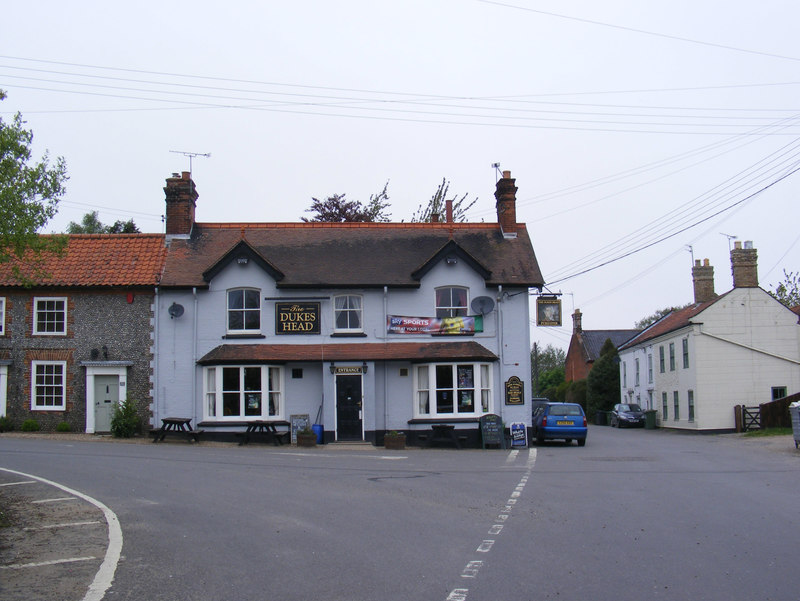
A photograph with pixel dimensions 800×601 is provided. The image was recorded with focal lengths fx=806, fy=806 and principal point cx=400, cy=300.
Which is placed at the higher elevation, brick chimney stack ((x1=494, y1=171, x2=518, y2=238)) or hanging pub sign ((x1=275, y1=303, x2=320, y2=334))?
brick chimney stack ((x1=494, y1=171, x2=518, y2=238))

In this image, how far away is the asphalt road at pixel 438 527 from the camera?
7.63m

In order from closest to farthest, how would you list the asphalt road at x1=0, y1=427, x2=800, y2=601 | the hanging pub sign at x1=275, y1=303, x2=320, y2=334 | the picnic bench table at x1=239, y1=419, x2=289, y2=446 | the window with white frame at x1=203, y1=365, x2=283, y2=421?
the asphalt road at x1=0, y1=427, x2=800, y2=601 → the picnic bench table at x1=239, y1=419, x2=289, y2=446 → the window with white frame at x1=203, y1=365, x2=283, y2=421 → the hanging pub sign at x1=275, y1=303, x2=320, y2=334

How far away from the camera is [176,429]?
27.6m

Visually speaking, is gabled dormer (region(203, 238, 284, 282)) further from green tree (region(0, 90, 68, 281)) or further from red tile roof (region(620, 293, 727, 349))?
red tile roof (region(620, 293, 727, 349))

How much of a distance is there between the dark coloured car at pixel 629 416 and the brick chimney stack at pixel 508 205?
2255cm

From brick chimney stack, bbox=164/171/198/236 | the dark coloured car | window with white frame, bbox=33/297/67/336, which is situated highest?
brick chimney stack, bbox=164/171/198/236

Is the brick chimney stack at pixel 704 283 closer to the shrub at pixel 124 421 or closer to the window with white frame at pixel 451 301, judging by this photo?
the window with white frame at pixel 451 301

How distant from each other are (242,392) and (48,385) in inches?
280

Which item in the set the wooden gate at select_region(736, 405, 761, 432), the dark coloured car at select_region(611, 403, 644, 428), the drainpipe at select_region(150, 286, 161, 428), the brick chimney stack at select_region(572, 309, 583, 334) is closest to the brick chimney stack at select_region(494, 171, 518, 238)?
the drainpipe at select_region(150, 286, 161, 428)

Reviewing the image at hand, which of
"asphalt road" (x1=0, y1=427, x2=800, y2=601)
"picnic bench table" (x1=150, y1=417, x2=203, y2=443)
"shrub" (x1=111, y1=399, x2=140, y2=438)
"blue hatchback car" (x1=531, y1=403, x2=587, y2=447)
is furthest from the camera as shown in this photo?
"blue hatchback car" (x1=531, y1=403, x2=587, y2=447)

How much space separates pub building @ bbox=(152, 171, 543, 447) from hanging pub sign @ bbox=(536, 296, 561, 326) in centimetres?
59

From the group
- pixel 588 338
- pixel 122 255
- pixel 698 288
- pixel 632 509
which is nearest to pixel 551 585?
Result: pixel 632 509

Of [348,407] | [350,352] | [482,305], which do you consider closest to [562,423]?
[482,305]

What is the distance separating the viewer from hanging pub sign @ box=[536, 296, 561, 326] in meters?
28.8
